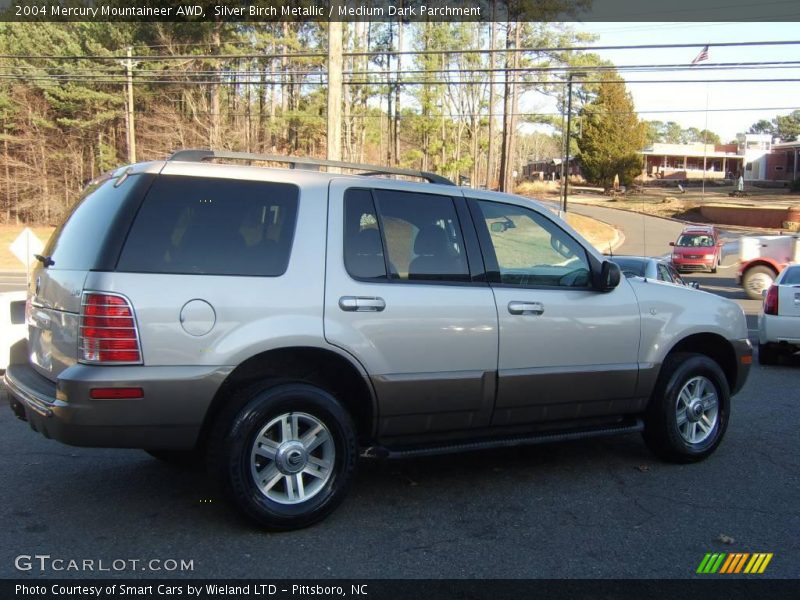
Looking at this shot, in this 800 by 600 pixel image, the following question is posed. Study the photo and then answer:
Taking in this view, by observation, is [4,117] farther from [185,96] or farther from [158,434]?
[158,434]

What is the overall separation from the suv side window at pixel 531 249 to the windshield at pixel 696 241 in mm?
27034

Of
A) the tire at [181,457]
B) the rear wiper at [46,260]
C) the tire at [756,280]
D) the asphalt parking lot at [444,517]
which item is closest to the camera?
the asphalt parking lot at [444,517]

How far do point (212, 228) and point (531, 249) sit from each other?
7.42 feet

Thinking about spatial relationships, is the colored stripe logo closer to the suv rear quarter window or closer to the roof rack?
the roof rack

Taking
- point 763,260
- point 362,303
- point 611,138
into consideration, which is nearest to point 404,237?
point 362,303

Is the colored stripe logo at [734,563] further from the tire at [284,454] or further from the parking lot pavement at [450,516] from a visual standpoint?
the tire at [284,454]

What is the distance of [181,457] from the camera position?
498 centimetres

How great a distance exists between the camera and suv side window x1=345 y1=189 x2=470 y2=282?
175 inches

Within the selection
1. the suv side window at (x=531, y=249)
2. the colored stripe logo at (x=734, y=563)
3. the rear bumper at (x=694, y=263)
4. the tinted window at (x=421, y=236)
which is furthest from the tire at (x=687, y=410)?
the rear bumper at (x=694, y=263)

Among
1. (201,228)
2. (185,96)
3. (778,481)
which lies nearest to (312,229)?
(201,228)

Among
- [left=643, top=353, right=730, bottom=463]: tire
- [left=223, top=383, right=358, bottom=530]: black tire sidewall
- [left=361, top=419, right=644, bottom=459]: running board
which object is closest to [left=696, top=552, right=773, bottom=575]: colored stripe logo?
[left=361, top=419, right=644, bottom=459]: running board

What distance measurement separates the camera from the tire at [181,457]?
16.0ft

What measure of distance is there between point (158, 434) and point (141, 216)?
113 centimetres

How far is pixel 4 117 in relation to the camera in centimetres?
5103
